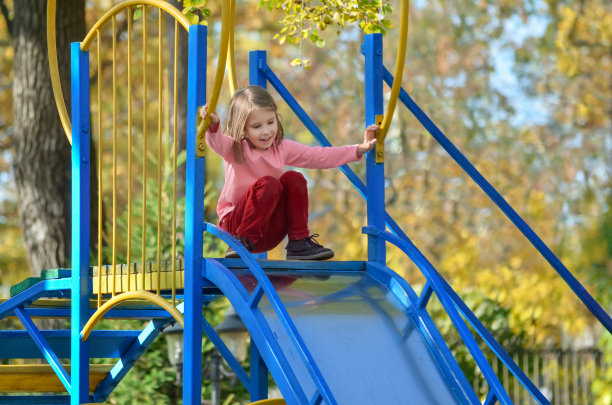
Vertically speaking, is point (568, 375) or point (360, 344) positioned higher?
point (360, 344)

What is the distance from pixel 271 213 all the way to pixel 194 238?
19.1 inches

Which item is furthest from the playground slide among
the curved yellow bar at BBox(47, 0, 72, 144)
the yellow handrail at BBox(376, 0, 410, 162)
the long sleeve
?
the curved yellow bar at BBox(47, 0, 72, 144)

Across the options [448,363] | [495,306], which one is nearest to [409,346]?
[448,363]

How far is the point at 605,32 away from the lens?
17.9 metres

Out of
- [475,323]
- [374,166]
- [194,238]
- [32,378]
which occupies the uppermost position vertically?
[374,166]

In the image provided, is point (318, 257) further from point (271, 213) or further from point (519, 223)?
point (519, 223)

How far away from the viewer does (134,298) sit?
4453 mm

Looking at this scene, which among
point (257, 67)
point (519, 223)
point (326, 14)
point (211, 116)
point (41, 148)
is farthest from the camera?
point (41, 148)

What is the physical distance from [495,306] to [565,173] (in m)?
10.3

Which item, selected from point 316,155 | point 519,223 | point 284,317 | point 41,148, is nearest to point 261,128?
point 316,155

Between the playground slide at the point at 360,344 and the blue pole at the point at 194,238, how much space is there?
317 millimetres

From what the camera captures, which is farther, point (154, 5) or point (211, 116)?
point (154, 5)

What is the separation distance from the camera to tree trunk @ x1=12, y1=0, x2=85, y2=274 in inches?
314

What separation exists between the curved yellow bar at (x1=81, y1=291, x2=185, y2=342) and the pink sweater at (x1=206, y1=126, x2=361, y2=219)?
52cm
